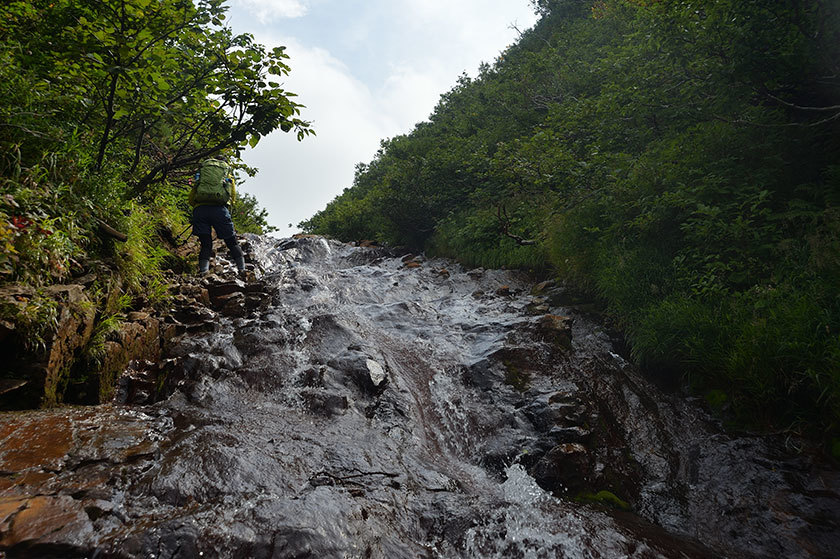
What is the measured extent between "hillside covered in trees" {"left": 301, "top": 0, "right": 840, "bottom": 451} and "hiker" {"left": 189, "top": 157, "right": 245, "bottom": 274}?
668cm

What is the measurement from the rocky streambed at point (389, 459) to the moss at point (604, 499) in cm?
2

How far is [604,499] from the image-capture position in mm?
3727

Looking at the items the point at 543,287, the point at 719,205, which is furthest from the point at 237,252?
the point at 719,205

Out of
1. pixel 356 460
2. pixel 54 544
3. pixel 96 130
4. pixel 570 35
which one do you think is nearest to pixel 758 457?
pixel 356 460

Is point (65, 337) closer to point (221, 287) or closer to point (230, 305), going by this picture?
point (230, 305)

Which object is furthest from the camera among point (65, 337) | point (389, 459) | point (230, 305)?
point (230, 305)

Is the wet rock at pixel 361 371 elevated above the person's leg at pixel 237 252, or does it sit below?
below

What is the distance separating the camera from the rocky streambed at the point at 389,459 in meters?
2.56

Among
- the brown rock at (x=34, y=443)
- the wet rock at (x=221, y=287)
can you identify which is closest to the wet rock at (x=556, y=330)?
the wet rock at (x=221, y=287)

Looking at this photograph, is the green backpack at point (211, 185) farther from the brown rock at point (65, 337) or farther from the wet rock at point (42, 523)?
A: the wet rock at point (42, 523)

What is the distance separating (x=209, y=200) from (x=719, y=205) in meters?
8.32

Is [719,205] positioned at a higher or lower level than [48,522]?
higher

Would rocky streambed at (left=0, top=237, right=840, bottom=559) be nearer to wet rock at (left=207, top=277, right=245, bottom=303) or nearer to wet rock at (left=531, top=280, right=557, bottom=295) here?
wet rock at (left=207, top=277, right=245, bottom=303)

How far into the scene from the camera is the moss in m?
3.69
